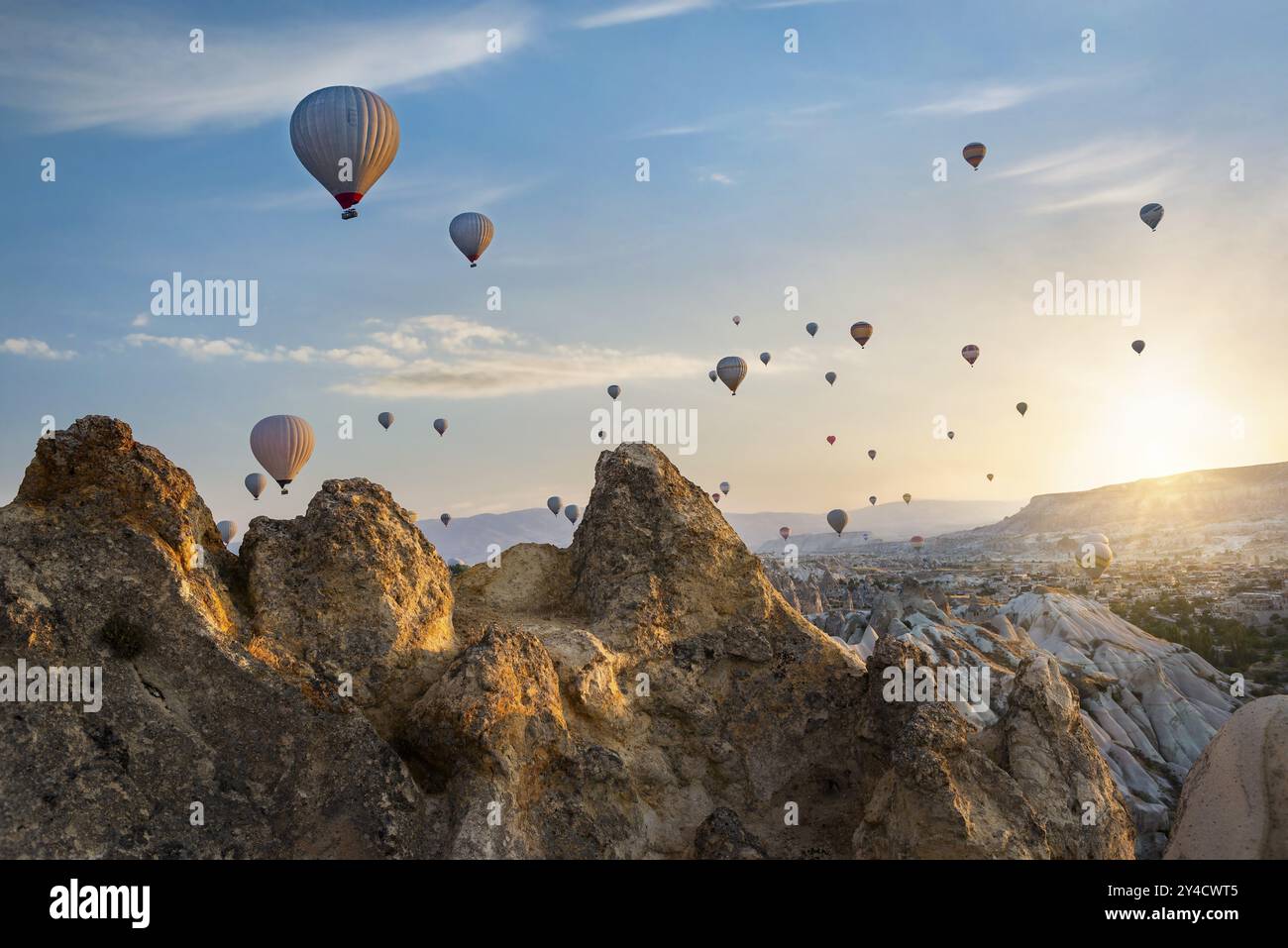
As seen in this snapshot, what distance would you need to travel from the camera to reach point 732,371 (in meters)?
46.2

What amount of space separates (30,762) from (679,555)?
26.6 feet

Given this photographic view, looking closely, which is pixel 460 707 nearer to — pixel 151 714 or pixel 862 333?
pixel 151 714

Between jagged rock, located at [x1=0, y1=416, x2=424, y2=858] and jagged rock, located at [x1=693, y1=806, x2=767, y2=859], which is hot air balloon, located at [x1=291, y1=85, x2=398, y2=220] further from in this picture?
jagged rock, located at [x1=693, y1=806, x2=767, y2=859]

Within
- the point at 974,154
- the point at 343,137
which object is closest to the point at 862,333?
the point at 974,154

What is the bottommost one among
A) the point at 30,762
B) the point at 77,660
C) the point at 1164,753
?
the point at 1164,753

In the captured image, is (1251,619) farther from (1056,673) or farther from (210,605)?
(210,605)

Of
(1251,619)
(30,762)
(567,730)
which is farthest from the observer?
(1251,619)

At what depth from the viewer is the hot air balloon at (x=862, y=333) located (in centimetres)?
5459

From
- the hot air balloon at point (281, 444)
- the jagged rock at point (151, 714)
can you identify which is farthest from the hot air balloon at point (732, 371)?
the jagged rock at point (151, 714)

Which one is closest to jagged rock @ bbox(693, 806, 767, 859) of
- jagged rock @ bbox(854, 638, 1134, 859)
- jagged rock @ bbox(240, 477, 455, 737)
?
jagged rock @ bbox(854, 638, 1134, 859)

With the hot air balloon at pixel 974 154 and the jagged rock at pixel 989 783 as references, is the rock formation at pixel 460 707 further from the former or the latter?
the hot air balloon at pixel 974 154
